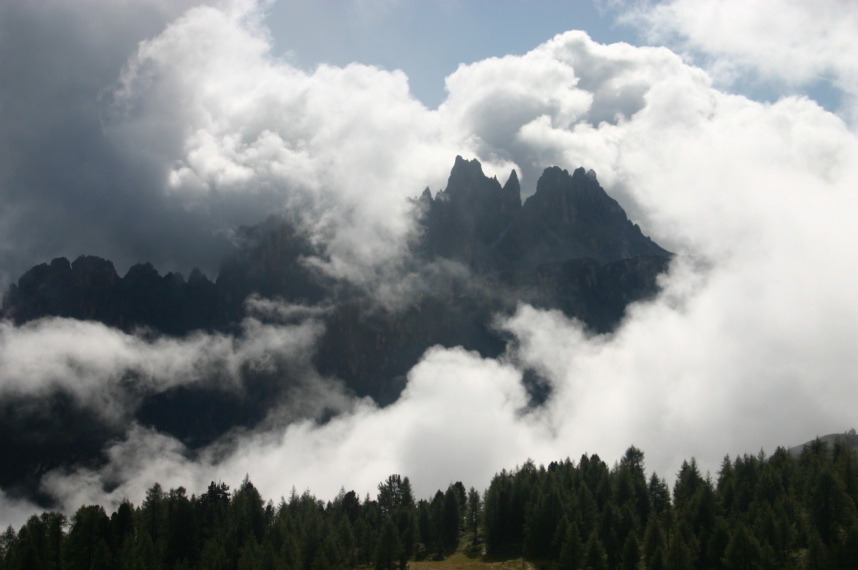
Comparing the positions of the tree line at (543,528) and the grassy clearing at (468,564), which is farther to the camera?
the grassy clearing at (468,564)

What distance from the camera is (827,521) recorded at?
117 m

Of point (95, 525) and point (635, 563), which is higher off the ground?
point (95, 525)

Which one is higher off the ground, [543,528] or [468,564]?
[543,528]

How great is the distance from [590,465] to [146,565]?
301ft

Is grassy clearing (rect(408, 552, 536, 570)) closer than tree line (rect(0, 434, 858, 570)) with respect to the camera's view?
No

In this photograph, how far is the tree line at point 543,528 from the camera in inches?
4392

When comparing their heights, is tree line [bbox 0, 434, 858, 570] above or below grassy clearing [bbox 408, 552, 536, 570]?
above

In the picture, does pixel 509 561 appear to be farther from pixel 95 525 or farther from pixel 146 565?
pixel 95 525

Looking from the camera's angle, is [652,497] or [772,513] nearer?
[772,513]

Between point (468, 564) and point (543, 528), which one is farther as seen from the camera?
point (468, 564)

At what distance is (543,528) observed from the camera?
133125mm

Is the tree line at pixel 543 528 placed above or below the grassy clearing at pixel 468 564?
above

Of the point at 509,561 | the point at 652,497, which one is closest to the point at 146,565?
the point at 509,561

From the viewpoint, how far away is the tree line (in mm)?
111562
